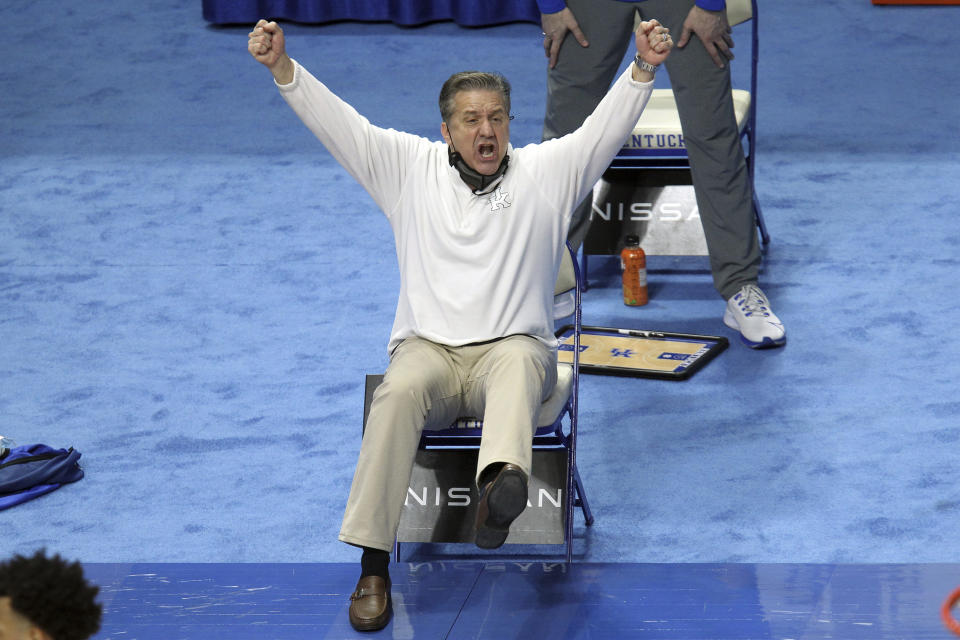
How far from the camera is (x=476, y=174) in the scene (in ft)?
9.63

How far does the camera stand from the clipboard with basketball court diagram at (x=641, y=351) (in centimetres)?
387

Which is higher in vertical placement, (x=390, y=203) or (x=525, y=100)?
(x=390, y=203)

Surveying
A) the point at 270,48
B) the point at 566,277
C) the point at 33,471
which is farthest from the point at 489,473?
the point at 33,471

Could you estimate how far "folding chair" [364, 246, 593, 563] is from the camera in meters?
2.88

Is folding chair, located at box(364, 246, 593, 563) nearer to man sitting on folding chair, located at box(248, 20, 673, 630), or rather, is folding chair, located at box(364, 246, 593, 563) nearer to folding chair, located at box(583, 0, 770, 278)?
man sitting on folding chair, located at box(248, 20, 673, 630)

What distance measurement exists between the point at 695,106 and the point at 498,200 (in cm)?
126

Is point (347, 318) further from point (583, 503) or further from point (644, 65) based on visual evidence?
point (644, 65)

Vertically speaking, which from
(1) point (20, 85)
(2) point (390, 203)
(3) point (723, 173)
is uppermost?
(2) point (390, 203)

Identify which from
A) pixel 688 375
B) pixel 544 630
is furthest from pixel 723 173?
pixel 544 630

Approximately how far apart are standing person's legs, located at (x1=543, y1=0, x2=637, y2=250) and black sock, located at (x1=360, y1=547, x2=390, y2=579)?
1.55 metres

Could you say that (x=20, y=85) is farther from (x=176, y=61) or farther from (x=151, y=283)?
(x=151, y=283)

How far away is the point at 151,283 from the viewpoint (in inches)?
185

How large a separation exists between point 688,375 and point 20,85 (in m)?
4.81

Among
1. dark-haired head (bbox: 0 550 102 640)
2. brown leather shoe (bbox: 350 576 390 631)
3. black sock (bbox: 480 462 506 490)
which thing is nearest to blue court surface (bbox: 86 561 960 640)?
brown leather shoe (bbox: 350 576 390 631)
